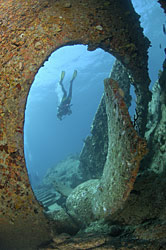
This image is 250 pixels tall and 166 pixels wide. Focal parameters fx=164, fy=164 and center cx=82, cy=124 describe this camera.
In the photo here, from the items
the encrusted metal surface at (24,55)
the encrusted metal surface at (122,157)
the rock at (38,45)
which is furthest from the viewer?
the rock at (38,45)

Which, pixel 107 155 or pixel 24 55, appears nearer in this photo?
pixel 24 55

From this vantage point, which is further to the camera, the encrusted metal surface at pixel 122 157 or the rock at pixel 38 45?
the rock at pixel 38 45

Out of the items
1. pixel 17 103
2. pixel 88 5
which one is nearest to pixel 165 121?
pixel 88 5

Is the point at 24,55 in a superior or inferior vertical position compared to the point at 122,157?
superior

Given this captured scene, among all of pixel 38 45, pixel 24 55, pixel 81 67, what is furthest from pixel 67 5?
pixel 81 67

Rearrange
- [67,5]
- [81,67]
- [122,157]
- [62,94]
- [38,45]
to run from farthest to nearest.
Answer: [62,94]
[81,67]
[67,5]
[38,45]
[122,157]

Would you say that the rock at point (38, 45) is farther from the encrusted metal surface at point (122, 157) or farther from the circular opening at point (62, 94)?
the circular opening at point (62, 94)

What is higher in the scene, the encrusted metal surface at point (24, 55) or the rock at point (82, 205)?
the encrusted metal surface at point (24, 55)

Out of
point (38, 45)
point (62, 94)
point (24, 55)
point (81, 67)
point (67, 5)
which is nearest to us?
point (24, 55)

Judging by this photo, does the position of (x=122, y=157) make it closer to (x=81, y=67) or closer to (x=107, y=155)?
(x=107, y=155)

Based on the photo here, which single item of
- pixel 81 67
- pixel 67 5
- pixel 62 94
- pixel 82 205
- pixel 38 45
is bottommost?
pixel 82 205

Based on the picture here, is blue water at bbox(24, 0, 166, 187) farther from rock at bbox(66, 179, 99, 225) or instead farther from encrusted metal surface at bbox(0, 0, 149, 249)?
encrusted metal surface at bbox(0, 0, 149, 249)

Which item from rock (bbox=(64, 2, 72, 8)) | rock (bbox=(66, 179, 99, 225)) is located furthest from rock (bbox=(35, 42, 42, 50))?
rock (bbox=(66, 179, 99, 225))

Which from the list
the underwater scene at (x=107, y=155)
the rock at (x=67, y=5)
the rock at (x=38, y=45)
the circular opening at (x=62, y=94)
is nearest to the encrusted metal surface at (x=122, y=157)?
the underwater scene at (x=107, y=155)
